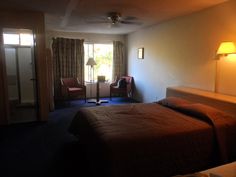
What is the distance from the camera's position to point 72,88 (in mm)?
6312

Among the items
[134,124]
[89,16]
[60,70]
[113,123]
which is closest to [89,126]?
[113,123]

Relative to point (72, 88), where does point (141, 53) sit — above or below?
above

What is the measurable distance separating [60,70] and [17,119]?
2.57 m

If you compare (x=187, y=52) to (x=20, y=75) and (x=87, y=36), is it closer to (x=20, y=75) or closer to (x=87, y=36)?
(x=87, y=36)

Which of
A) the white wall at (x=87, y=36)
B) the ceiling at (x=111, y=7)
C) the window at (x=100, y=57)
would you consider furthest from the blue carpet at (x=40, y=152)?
the white wall at (x=87, y=36)

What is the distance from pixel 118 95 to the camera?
7367 mm

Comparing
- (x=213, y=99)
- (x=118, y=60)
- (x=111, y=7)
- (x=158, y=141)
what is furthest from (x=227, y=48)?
(x=118, y=60)

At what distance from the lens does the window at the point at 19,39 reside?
14.9ft

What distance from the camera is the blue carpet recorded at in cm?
260

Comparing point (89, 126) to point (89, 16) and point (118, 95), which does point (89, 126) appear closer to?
point (89, 16)

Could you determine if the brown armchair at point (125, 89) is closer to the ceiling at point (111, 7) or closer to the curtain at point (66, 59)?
the curtain at point (66, 59)

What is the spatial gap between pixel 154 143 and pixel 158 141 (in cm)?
6

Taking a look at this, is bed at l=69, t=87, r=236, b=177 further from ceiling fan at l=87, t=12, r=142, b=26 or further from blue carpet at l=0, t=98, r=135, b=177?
ceiling fan at l=87, t=12, r=142, b=26

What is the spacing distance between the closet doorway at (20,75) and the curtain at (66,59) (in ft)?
4.81
